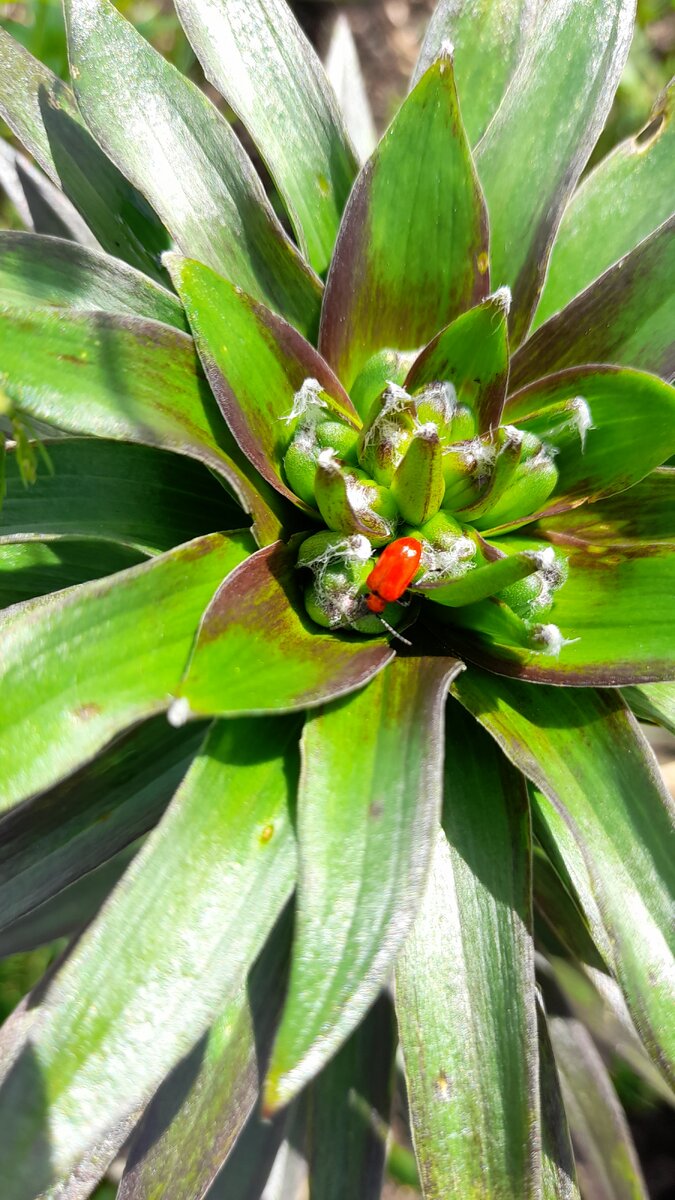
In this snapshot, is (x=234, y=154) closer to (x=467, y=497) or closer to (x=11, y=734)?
(x=467, y=497)

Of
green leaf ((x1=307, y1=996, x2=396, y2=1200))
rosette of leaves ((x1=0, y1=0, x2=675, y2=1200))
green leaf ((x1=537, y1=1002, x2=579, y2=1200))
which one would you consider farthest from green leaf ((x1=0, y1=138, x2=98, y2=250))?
green leaf ((x1=537, y1=1002, x2=579, y2=1200))

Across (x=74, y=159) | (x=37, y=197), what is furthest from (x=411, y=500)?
(x=37, y=197)

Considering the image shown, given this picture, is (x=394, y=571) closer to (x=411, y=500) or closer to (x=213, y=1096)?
(x=411, y=500)

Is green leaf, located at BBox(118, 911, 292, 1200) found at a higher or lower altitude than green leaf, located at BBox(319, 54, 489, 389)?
lower

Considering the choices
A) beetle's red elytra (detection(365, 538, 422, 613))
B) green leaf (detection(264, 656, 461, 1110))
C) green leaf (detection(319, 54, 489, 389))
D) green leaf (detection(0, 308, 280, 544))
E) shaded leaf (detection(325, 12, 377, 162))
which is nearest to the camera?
green leaf (detection(264, 656, 461, 1110))

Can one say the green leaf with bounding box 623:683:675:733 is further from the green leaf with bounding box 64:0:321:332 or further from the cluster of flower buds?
the green leaf with bounding box 64:0:321:332

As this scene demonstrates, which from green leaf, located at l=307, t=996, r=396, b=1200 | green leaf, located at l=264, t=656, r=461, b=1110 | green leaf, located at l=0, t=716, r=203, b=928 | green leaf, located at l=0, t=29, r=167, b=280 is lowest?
green leaf, located at l=307, t=996, r=396, b=1200
